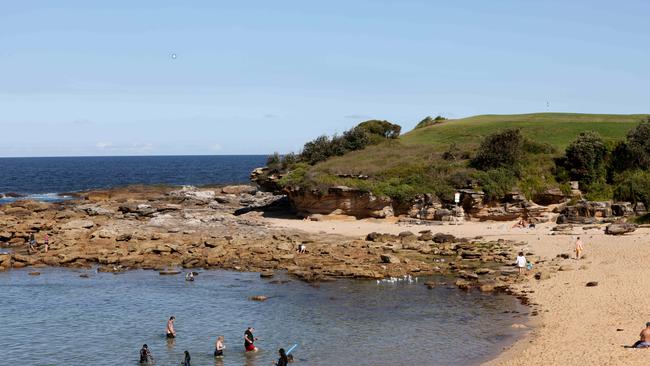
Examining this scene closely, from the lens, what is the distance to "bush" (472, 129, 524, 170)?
5762 cm

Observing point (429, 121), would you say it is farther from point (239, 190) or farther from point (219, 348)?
point (219, 348)

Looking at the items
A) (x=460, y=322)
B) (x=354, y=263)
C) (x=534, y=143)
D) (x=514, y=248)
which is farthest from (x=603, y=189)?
(x=460, y=322)

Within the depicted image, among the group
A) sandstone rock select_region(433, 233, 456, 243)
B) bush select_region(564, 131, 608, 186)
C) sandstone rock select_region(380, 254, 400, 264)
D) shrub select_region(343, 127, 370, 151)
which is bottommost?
sandstone rock select_region(380, 254, 400, 264)

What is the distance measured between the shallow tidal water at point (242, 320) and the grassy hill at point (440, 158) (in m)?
20.3

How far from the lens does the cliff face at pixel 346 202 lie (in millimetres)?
54875

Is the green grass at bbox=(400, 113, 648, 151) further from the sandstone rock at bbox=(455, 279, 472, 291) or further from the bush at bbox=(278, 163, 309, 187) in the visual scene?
the sandstone rock at bbox=(455, 279, 472, 291)

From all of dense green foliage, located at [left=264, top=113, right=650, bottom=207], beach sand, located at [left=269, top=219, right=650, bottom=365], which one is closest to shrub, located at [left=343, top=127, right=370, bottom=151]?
dense green foliage, located at [left=264, top=113, right=650, bottom=207]

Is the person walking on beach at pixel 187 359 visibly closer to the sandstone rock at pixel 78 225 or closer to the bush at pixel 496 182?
the sandstone rock at pixel 78 225

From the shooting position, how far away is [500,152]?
190 feet

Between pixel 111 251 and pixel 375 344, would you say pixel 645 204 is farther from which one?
pixel 111 251

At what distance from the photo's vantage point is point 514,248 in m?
42.2

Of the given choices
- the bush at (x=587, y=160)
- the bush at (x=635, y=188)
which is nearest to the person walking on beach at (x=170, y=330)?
the bush at (x=635, y=188)

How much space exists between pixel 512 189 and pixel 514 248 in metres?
12.8

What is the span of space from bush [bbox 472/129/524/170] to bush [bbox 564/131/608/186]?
4368 mm
